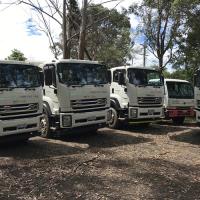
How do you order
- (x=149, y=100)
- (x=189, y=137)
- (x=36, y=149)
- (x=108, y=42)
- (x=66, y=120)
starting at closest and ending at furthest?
(x=36, y=149) → (x=66, y=120) → (x=189, y=137) → (x=149, y=100) → (x=108, y=42)

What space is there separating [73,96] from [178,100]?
685 cm

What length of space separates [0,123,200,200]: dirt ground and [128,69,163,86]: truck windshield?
2.28 m

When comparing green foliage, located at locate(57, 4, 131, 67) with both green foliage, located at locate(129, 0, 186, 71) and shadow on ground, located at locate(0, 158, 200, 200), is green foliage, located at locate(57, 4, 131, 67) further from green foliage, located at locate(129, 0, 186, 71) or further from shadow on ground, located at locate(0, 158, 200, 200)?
shadow on ground, located at locate(0, 158, 200, 200)

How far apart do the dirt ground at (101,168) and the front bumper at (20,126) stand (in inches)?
21.4

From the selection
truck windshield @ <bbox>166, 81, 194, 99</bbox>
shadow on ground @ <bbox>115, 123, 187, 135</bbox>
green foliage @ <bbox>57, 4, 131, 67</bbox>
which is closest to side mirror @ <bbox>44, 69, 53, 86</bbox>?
shadow on ground @ <bbox>115, 123, 187, 135</bbox>

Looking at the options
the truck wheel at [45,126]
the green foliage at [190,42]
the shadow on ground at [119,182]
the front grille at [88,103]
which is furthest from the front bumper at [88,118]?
the green foliage at [190,42]

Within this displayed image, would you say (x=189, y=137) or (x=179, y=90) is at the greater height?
(x=179, y=90)

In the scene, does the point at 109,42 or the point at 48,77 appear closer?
the point at 48,77

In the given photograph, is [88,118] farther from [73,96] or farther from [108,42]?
[108,42]

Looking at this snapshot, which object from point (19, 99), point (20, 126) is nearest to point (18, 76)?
point (19, 99)

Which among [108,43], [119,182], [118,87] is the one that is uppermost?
[108,43]

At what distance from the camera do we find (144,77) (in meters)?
15.6

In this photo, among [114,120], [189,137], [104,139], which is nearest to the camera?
[104,139]

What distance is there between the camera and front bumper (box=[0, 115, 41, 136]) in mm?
10758
